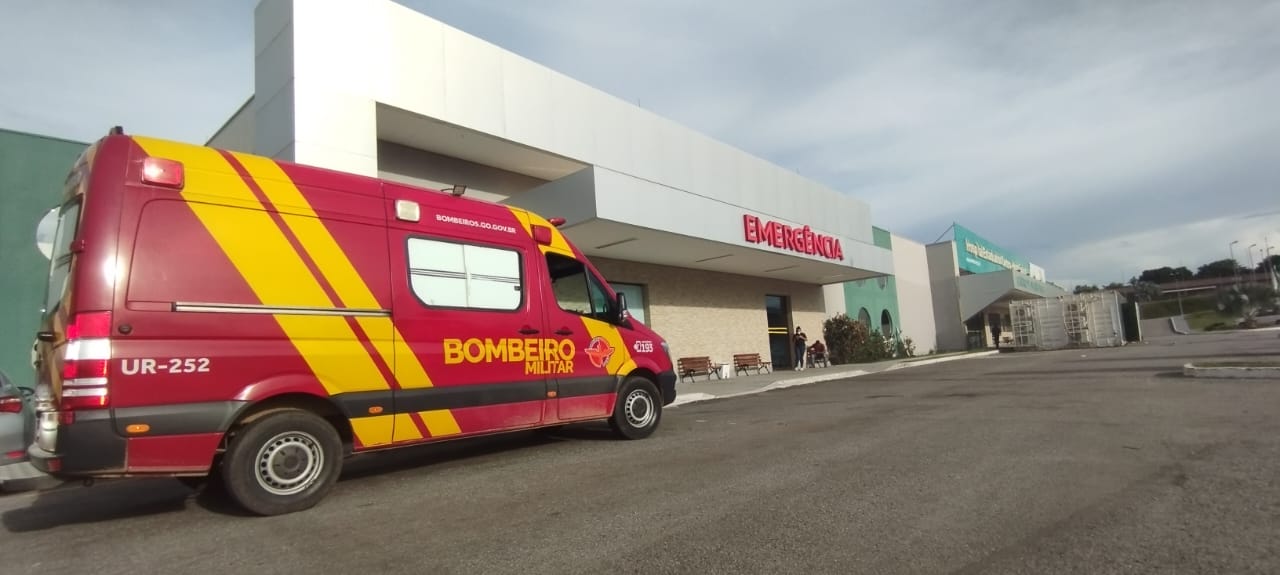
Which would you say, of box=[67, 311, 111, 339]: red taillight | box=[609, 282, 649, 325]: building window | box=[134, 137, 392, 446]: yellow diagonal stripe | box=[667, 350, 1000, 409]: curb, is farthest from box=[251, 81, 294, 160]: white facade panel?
box=[609, 282, 649, 325]: building window

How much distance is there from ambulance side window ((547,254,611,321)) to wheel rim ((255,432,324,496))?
2787mm

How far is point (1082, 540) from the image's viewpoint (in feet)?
11.8

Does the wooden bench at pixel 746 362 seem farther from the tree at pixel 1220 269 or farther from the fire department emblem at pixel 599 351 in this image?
the tree at pixel 1220 269

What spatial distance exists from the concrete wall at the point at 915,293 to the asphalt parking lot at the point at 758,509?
29.4 metres

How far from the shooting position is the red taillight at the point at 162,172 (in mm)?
4551

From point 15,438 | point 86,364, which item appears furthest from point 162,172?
point 15,438

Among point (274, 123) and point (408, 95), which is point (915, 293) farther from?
point (274, 123)

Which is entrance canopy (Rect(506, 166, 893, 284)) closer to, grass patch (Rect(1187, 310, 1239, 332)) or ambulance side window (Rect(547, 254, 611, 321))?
ambulance side window (Rect(547, 254, 611, 321))

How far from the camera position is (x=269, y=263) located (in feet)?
16.3

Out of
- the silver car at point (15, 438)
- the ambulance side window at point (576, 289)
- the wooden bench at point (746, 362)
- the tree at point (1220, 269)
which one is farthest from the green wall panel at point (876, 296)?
the tree at point (1220, 269)

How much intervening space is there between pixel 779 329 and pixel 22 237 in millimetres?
21672

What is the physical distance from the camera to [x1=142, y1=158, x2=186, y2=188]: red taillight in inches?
179

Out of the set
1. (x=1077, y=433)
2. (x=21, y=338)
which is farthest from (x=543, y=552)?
(x=21, y=338)

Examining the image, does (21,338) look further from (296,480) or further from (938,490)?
(938,490)
